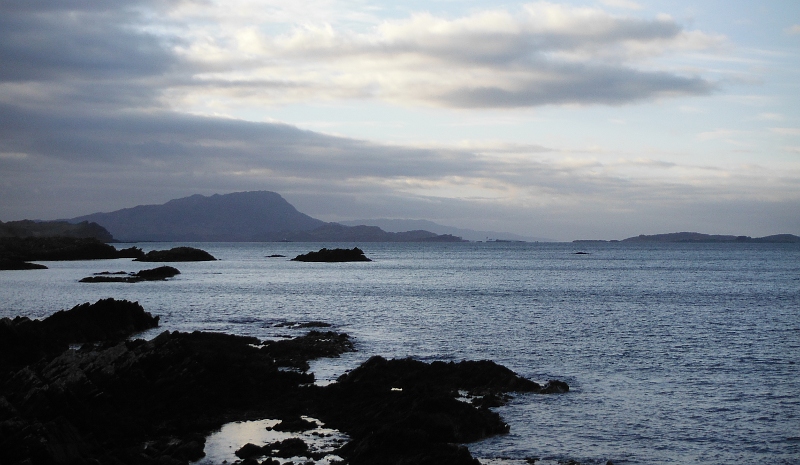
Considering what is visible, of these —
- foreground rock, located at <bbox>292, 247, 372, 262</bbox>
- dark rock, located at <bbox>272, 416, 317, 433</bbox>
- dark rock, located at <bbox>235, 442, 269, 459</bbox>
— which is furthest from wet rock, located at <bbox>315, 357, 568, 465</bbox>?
foreground rock, located at <bbox>292, 247, 372, 262</bbox>

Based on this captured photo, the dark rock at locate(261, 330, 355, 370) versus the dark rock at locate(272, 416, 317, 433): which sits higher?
the dark rock at locate(261, 330, 355, 370)

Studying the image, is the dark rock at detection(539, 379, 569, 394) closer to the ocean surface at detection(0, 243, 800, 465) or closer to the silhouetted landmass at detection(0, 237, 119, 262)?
the ocean surface at detection(0, 243, 800, 465)

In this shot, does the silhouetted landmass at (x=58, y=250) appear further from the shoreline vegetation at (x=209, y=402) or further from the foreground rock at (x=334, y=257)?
the shoreline vegetation at (x=209, y=402)

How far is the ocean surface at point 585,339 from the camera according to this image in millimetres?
20984

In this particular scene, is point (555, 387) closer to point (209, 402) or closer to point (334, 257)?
point (209, 402)

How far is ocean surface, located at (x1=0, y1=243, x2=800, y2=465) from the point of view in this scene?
20984 mm

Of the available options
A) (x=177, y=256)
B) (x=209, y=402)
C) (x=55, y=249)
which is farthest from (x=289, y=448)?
(x=55, y=249)

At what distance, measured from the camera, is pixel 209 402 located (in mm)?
23469

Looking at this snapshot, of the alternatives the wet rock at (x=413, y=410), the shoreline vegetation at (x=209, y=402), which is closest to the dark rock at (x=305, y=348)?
the shoreline vegetation at (x=209, y=402)

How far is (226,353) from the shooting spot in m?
28.9

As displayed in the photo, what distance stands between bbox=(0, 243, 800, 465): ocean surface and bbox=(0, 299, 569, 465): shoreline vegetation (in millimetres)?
1699

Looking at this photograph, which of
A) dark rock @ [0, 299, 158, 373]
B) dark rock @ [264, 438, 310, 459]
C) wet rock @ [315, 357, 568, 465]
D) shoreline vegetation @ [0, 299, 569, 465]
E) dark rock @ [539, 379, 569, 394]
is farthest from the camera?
dark rock @ [0, 299, 158, 373]

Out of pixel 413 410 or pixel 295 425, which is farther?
pixel 295 425

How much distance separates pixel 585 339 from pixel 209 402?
25165 mm
